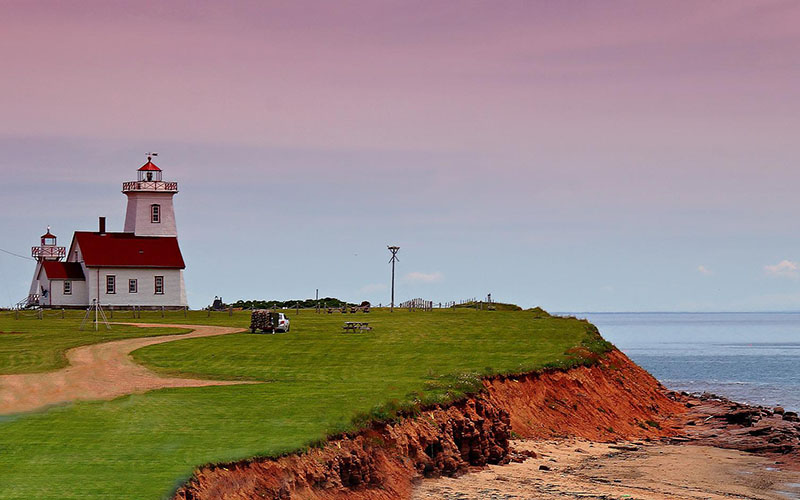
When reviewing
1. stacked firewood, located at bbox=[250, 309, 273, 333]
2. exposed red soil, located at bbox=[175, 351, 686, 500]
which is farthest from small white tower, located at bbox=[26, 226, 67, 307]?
exposed red soil, located at bbox=[175, 351, 686, 500]

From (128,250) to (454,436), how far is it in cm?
7729

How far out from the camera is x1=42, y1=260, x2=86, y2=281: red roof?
101 m

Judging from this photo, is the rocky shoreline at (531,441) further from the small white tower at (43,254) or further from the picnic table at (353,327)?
the small white tower at (43,254)

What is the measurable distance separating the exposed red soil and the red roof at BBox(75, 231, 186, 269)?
60.7 m

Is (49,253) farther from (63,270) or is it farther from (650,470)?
(650,470)

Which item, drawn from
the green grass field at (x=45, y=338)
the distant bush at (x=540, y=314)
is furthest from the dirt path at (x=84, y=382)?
the distant bush at (x=540, y=314)

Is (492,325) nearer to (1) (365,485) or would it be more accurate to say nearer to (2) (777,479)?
(2) (777,479)

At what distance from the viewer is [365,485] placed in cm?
2547

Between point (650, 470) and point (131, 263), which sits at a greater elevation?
point (131, 263)

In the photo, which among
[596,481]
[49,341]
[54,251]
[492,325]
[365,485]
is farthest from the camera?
[54,251]

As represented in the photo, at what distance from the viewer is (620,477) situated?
1226 inches

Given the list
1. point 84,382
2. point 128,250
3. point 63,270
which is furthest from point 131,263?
point 84,382

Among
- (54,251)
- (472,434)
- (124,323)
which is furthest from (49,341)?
(54,251)

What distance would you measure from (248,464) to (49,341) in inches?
1556
